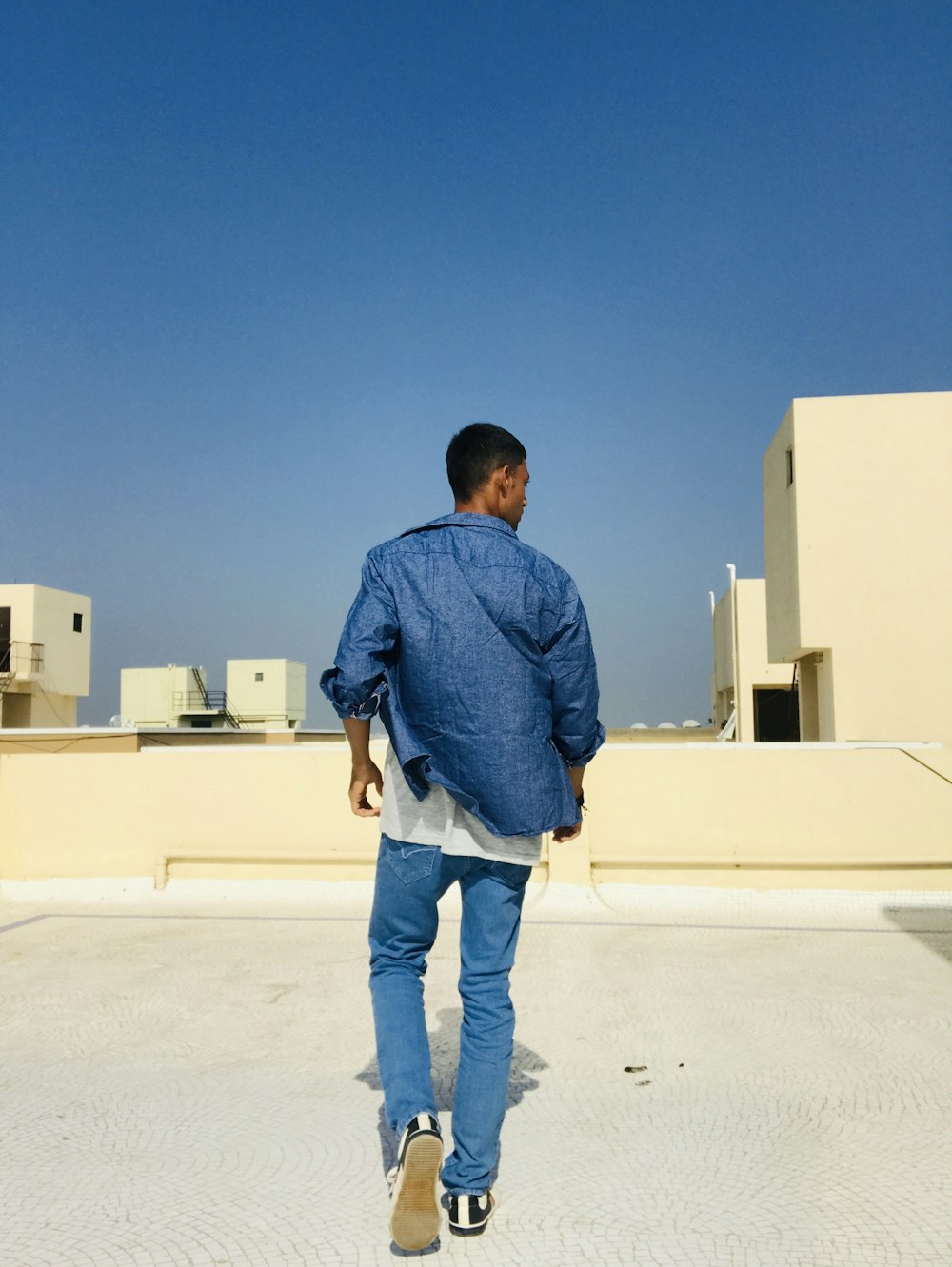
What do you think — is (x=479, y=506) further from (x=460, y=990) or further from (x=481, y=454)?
(x=460, y=990)

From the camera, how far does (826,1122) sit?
2512 millimetres

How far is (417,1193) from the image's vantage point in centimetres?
181

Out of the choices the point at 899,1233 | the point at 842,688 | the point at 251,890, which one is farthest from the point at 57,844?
the point at 842,688

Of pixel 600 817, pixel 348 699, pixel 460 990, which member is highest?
pixel 348 699

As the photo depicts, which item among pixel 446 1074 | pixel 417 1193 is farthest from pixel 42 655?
pixel 417 1193

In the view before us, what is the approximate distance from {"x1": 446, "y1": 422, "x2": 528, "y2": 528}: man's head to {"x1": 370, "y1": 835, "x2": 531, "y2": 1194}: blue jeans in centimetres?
81

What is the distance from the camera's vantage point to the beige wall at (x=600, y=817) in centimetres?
569

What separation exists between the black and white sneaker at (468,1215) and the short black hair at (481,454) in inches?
59.1

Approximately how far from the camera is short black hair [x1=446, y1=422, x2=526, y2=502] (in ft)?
7.53

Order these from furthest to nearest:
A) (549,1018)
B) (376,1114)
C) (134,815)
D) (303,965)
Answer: (134,815) < (303,965) < (549,1018) < (376,1114)

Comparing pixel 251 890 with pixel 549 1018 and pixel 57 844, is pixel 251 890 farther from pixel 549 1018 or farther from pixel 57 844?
pixel 549 1018

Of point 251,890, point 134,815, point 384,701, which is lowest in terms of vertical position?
point 251,890

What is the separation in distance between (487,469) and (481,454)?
0.04 metres

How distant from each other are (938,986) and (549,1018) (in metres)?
1.62
